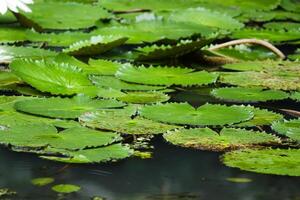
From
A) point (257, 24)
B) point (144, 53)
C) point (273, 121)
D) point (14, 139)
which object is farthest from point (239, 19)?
point (14, 139)

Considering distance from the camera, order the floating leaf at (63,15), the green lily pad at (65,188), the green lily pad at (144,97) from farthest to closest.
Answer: the floating leaf at (63,15), the green lily pad at (144,97), the green lily pad at (65,188)

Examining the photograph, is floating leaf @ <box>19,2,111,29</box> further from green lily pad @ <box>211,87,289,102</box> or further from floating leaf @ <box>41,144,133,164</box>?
floating leaf @ <box>41,144,133,164</box>

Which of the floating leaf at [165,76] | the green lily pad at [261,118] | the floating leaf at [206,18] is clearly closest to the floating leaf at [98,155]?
the green lily pad at [261,118]

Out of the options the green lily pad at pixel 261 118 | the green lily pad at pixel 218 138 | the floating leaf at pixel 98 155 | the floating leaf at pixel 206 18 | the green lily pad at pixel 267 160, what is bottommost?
the green lily pad at pixel 267 160

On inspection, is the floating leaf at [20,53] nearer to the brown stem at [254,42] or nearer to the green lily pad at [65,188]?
the brown stem at [254,42]

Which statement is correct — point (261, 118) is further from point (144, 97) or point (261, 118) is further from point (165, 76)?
point (165, 76)

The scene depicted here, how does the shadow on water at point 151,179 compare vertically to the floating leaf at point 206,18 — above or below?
below
